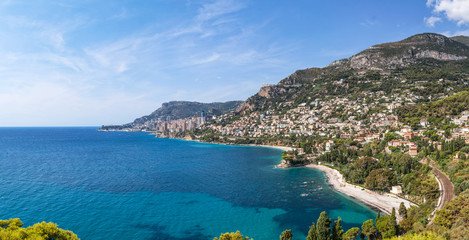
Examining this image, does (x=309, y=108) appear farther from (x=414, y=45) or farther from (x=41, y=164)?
(x=41, y=164)

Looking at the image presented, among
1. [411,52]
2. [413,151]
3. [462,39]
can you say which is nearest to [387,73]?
[411,52]

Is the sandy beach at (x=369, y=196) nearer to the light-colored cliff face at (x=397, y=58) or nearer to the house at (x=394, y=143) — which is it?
the house at (x=394, y=143)

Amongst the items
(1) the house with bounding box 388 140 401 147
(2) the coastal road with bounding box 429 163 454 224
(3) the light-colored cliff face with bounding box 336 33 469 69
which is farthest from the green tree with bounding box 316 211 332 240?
(3) the light-colored cliff face with bounding box 336 33 469 69

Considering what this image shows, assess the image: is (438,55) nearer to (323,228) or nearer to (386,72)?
(386,72)

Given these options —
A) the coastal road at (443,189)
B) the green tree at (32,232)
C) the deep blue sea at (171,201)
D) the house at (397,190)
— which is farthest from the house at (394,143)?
the green tree at (32,232)

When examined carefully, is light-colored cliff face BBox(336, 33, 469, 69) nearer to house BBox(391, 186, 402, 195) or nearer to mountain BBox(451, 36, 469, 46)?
mountain BBox(451, 36, 469, 46)

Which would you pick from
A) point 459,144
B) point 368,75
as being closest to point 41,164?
point 459,144

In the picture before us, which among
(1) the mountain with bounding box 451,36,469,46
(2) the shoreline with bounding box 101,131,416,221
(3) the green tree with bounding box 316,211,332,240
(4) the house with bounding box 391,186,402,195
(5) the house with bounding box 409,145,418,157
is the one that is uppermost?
(1) the mountain with bounding box 451,36,469,46
